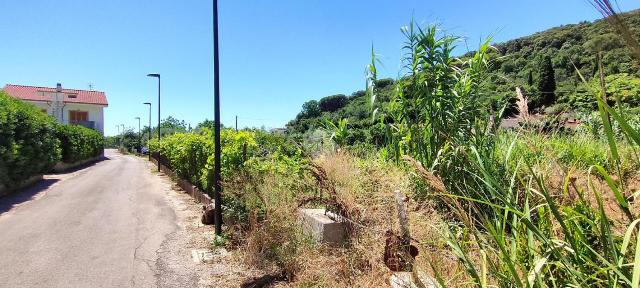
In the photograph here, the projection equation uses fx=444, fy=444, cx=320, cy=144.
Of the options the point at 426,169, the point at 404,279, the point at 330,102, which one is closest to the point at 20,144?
the point at 404,279

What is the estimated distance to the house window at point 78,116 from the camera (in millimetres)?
55344

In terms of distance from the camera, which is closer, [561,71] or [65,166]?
[561,71]

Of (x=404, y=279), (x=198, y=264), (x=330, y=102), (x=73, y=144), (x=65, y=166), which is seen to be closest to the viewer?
(x=404, y=279)

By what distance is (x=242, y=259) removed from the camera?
5625 millimetres

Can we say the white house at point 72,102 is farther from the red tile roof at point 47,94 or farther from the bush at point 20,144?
the bush at point 20,144

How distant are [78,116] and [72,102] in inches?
74.8

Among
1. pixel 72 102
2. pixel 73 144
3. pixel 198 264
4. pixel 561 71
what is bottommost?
pixel 198 264

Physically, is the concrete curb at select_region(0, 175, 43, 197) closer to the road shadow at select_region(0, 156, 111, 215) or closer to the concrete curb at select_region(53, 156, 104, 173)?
the road shadow at select_region(0, 156, 111, 215)

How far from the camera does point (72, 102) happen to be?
5519cm

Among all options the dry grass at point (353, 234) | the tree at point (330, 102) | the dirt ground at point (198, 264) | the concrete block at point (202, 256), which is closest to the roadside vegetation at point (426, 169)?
→ the dry grass at point (353, 234)

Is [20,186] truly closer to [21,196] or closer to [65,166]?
[21,196]

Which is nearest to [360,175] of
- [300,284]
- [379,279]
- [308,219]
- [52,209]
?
[308,219]

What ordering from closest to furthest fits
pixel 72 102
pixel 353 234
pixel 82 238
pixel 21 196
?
pixel 353 234, pixel 82 238, pixel 21 196, pixel 72 102

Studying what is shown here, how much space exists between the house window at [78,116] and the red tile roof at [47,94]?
1408 millimetres
